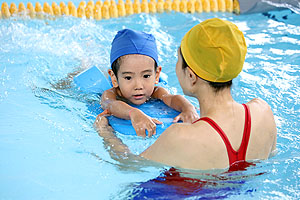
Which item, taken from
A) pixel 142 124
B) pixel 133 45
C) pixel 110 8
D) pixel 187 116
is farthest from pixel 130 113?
pixel 110 8

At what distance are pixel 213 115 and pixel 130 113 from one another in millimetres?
994

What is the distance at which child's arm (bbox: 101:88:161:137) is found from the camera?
274 centimetres

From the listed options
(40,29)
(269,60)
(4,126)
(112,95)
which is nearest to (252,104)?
(112,95)

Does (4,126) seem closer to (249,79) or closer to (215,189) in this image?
(215,189)

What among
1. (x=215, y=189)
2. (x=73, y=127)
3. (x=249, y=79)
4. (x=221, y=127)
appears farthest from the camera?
(x=249, y=79)

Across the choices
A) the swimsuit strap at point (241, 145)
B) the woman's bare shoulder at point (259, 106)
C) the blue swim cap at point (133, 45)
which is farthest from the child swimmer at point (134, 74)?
the swimsuit strap at point (241, 145)

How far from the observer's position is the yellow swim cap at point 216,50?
6.50 feet

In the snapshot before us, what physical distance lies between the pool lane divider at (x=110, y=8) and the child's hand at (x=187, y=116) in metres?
4.66

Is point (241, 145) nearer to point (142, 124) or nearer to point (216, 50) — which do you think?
point (216, 50)

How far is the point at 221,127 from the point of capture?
2027 millimetres

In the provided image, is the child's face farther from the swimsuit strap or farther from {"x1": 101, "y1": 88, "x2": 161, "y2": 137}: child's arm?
the swimsuit strap

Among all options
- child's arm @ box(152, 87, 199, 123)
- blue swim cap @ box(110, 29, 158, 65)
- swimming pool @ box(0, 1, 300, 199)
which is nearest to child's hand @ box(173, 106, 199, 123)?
child's arm @ box(152, 87, 199, 123)

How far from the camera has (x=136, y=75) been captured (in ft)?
10.1

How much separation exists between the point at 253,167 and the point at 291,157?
558 mm
